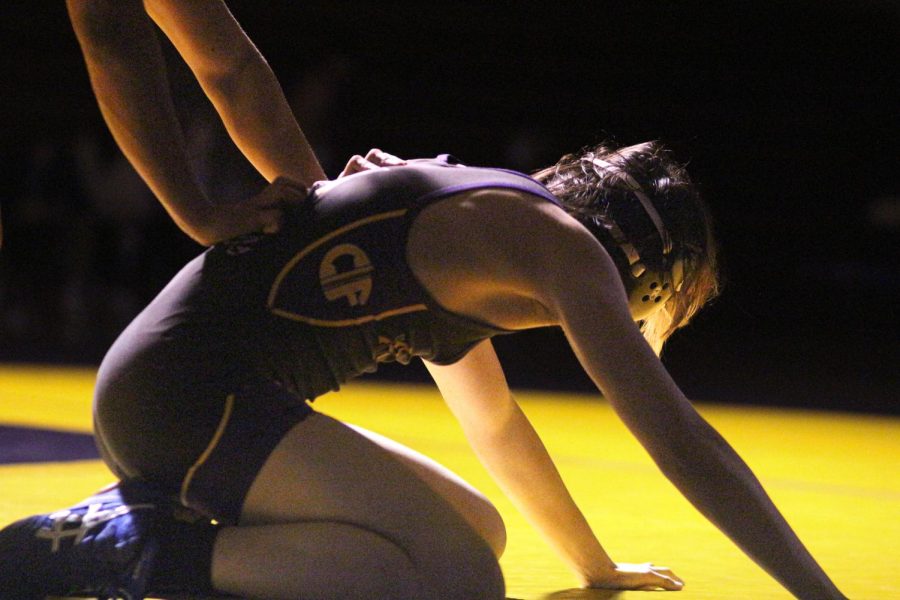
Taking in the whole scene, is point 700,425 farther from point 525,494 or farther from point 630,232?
point 525,494

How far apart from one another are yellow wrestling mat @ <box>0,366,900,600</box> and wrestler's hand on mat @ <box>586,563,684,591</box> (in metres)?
0.03

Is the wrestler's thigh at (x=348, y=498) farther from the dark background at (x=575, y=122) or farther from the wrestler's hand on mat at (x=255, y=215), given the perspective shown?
the dark background at (x=575, y=122)

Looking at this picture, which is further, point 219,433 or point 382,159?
point 382,159

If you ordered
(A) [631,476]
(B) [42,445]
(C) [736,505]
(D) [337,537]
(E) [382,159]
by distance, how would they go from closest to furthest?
(C) [736,505], (D) [337,537], (E) [382,159], (A) [631,476], (B) [42,445]

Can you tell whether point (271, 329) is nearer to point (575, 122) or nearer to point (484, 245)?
point (484, 245)

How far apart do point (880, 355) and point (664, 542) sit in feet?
16.0

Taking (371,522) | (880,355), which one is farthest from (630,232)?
(880,355)

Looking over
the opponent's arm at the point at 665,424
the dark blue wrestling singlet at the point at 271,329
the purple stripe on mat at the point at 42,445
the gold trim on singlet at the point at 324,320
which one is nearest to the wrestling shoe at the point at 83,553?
the dark blue wrestling singlet at the point at 271,329

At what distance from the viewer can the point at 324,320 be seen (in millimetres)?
1590

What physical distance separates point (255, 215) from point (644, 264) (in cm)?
46

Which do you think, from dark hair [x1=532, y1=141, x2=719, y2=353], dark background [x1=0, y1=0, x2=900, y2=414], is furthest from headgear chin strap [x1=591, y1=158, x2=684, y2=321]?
dark background [x1=0, y1=0, x2=900, y2=414]

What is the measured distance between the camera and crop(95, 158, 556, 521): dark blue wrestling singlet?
1.58 m

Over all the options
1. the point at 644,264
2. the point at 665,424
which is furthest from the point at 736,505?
the point at 644,264

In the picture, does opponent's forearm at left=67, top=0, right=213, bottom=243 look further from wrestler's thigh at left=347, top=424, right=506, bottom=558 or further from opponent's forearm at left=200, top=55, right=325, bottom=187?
wrestler's thigh at left=347, top=424, right=506, bottom=558
